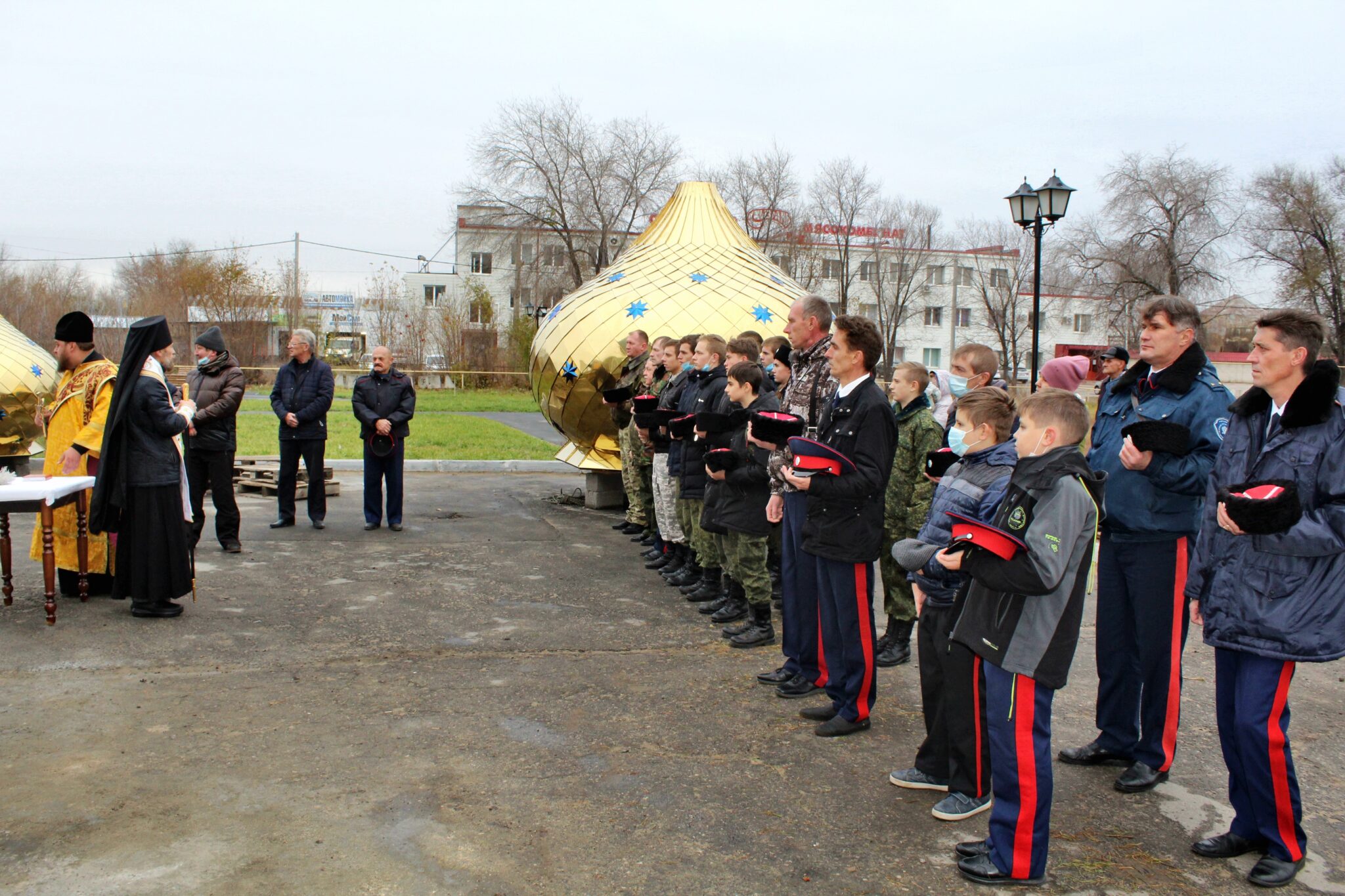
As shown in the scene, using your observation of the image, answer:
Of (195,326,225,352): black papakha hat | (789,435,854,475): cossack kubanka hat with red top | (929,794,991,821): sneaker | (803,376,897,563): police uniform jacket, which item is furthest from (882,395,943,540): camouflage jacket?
(195,326,225,352): black papakha hat

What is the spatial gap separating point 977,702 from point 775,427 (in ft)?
5.82

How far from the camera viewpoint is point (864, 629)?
465 centimetres

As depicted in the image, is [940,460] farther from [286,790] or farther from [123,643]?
[123,643]

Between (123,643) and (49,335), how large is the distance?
50722 mm

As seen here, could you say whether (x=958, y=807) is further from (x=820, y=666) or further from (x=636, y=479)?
(x=636, y=479)

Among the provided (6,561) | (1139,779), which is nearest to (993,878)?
(1139,779)

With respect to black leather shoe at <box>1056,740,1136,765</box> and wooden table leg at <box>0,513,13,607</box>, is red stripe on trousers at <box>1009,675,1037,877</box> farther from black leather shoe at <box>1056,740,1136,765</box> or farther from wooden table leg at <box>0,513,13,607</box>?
wooden table leg at <box>0,513,13,607</box>

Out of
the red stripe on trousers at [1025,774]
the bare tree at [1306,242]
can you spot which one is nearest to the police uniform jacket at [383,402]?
the red stripe on trousers at [1025,774]

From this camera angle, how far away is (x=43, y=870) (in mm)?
3350

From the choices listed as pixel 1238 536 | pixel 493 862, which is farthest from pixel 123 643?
pixel 1238 536

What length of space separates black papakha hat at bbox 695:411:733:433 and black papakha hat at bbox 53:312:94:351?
413cm

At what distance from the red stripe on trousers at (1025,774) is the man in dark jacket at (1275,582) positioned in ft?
2.37

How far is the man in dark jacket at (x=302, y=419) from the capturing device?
31.8 ft

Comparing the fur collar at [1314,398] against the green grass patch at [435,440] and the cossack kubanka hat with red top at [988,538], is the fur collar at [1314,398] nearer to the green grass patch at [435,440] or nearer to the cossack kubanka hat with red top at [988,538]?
the cossack kubanka hat with red top at [988,538]
